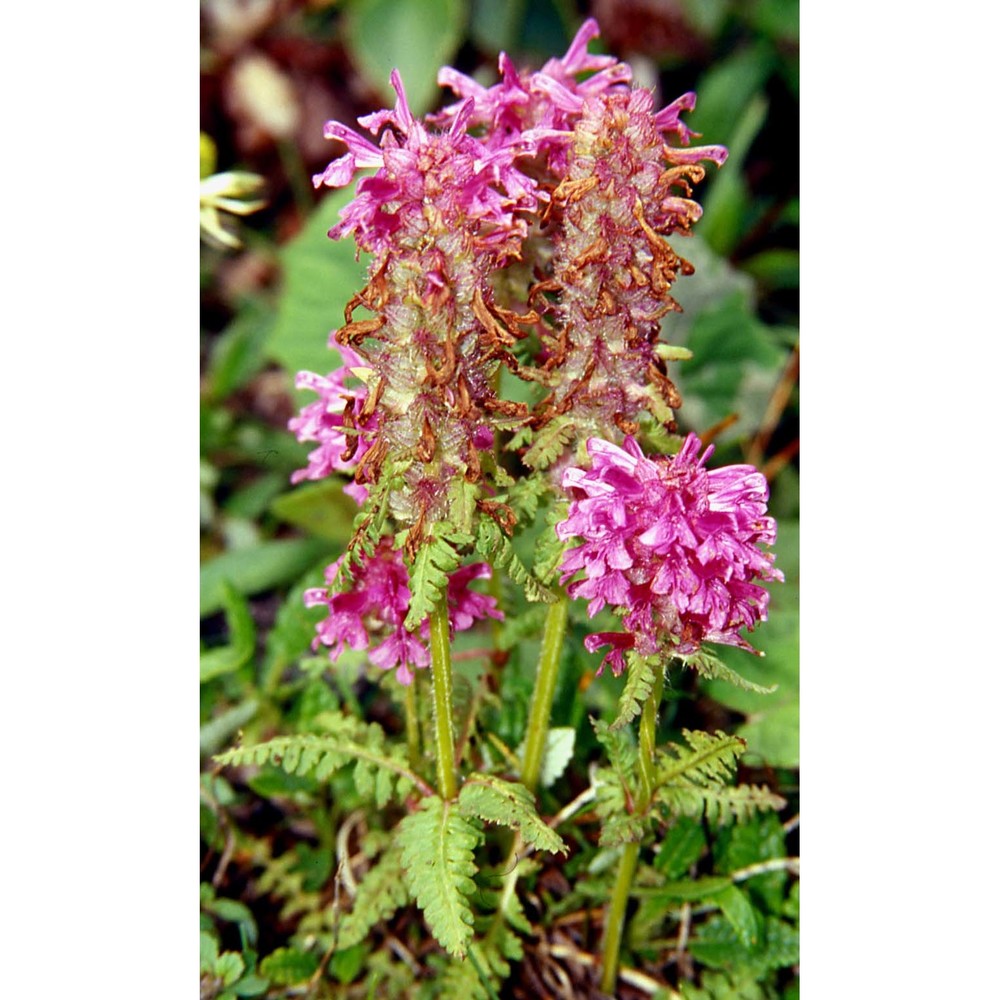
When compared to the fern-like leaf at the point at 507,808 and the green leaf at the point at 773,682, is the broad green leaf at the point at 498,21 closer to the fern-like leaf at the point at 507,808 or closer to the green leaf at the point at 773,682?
the green leaf at the point at 773,682

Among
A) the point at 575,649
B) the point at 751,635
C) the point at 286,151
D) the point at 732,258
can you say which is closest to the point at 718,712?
the point at 751,635

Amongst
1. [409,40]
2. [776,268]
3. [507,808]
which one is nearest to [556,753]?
[507,808]

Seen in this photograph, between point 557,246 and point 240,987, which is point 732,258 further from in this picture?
point 240,987

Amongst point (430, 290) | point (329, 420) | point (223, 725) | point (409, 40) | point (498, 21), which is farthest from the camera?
point (498, 21)

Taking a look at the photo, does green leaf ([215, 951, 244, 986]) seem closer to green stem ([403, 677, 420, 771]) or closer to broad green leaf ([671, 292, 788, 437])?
green stem ([403, 677, 420, 771])

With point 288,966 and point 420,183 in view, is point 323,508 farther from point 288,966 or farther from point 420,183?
point 420,183
